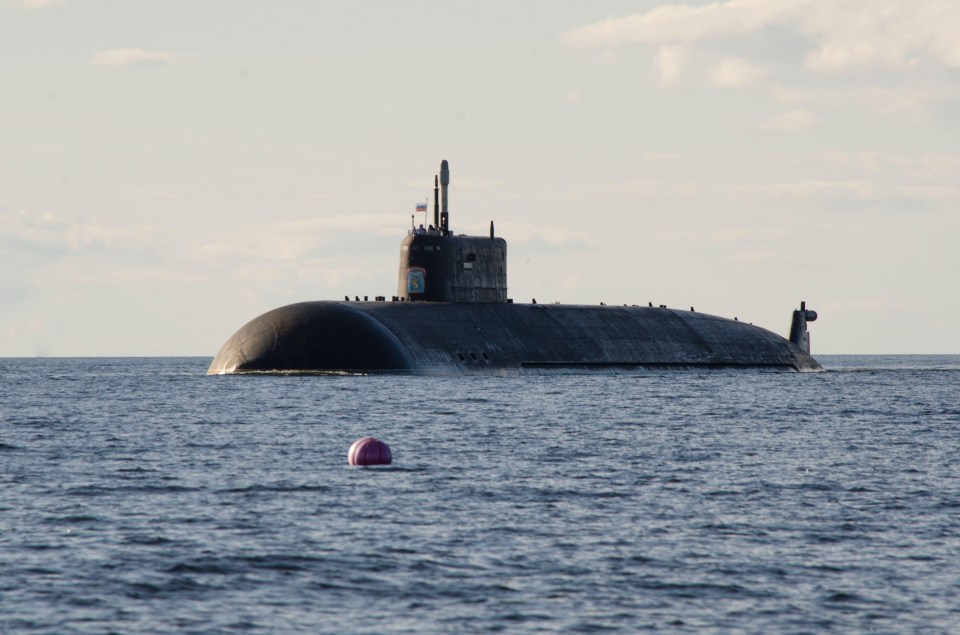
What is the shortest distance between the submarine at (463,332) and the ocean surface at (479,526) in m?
23.6

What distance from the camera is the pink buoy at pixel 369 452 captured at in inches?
1316

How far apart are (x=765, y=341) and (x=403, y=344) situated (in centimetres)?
3700

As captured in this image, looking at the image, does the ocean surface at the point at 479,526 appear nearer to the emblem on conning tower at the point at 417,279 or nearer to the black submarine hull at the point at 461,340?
the black submarine hull at the point at 461,340

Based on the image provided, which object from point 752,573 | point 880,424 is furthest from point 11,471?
point 880,424

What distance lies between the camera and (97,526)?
2411cm

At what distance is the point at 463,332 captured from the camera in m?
76.8

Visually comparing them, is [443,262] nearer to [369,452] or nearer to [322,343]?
[322,343]

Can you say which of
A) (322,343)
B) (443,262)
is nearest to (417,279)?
(443,262)

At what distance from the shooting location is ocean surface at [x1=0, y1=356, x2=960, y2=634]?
714 inches

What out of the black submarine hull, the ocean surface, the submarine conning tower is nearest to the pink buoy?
the ocean surface

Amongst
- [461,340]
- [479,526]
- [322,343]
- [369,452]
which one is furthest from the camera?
[461,340]

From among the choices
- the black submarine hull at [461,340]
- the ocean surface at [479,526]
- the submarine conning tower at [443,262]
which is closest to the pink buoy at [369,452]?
the ocean surface at [479,526]

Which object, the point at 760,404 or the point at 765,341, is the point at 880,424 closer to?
the point at 760,404

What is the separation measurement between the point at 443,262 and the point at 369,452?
48.1m
